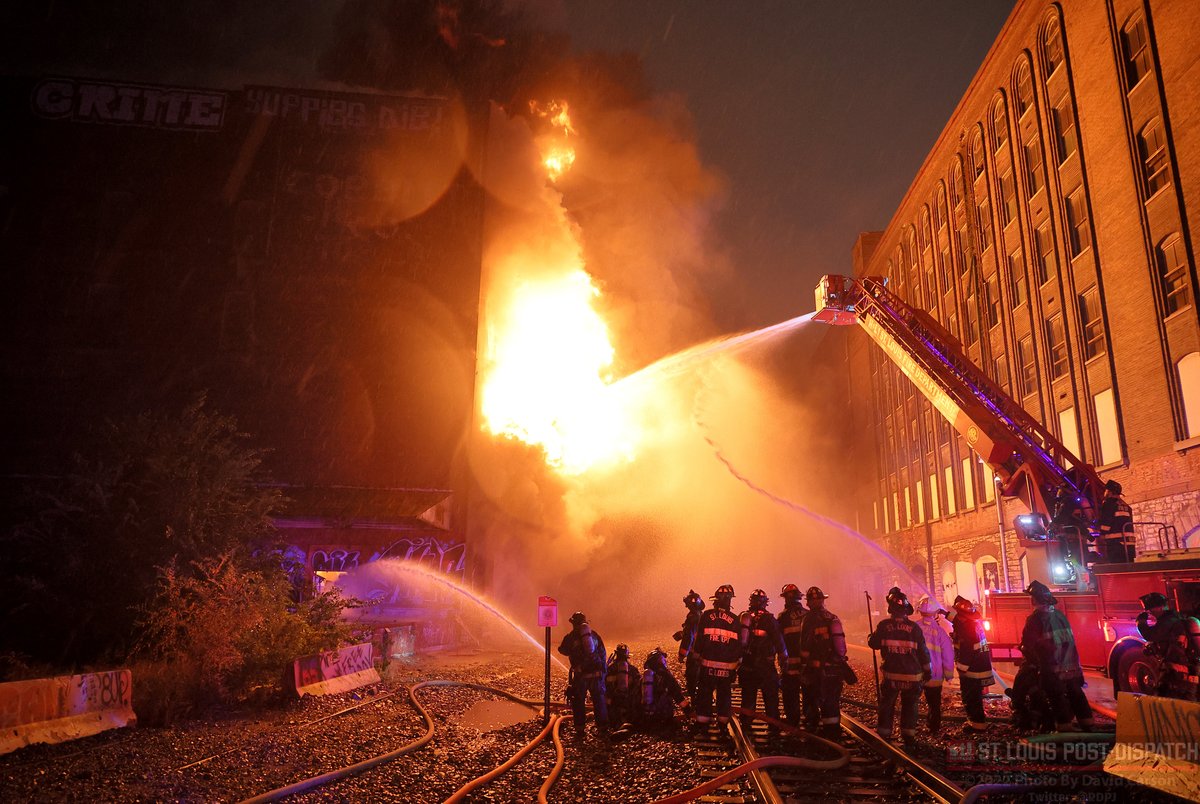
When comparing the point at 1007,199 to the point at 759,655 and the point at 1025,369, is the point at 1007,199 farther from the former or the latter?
the point at 759,655

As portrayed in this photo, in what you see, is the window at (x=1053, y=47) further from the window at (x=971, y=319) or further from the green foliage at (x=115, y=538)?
the green foliage at (x=115, y=538)

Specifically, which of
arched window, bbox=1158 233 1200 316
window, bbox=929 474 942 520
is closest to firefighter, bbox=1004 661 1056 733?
arched window, bbox=1158 233 1200 316

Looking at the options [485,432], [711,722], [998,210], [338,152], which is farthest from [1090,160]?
[338,152]

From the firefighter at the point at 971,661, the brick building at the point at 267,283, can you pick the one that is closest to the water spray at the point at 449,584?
the brick building at the point at 267,283

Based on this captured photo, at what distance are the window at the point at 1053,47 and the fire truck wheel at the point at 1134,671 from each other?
64.3ft

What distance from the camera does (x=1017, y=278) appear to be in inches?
973

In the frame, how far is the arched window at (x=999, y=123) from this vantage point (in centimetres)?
2542

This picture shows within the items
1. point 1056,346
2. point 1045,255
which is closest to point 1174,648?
point 1056,346

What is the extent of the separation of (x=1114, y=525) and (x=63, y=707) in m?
15.4

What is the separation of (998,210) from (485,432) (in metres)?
21.9

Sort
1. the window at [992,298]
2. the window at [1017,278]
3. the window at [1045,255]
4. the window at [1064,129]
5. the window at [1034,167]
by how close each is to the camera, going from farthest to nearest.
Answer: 1. the window at [992,298]
2. the window at [1017,278]
3. the window at [1034,167]
4. the window at [1045,255]
5. the window at [1064,129]

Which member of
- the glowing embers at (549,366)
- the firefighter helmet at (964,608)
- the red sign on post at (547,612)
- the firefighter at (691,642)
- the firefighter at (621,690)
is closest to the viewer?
the firefighter helmet at (964,608)

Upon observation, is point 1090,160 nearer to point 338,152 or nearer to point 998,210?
point 998,210

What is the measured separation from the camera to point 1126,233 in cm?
1827
